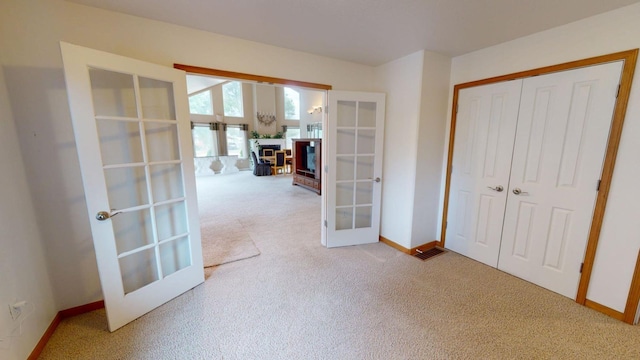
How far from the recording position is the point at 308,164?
6.78 meters

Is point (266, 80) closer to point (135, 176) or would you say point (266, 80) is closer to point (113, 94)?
point (113, 94)

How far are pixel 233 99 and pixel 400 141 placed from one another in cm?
888

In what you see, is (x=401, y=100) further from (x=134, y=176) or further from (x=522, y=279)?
(x=134, y=176)

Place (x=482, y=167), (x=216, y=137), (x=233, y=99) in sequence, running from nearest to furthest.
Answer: (x=482, y=167)
(x=216, y=137)
(x=233, y=99)

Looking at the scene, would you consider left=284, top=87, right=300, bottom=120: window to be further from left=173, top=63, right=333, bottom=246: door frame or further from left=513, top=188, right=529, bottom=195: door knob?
left=513, top=188, right=529, bottom=195: door knob

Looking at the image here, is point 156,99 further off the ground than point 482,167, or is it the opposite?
point 156,99

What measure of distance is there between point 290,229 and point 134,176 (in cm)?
227

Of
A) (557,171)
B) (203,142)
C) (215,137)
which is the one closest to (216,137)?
(215,137)

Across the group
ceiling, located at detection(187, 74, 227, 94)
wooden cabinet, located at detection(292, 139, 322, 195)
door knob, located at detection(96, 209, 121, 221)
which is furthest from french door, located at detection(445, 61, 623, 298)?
ceiling, located at detection(187, 74, 227, 94)

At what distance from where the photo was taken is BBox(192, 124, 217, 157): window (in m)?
9.07

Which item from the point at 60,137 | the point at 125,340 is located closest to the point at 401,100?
the point at 60,137

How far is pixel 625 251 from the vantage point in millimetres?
1812

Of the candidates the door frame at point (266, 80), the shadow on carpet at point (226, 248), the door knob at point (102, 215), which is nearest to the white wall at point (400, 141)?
the door frame at point (266, 80)

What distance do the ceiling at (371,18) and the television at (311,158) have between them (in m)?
4.04
